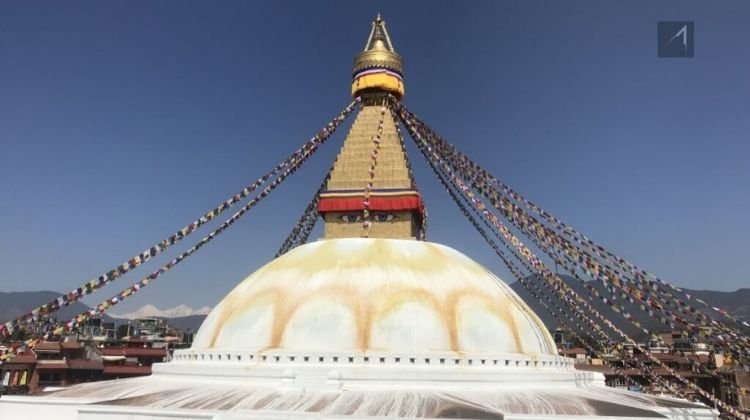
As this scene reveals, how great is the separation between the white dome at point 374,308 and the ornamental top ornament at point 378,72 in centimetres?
599

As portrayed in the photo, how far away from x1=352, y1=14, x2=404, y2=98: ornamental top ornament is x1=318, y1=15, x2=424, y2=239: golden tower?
1086mm

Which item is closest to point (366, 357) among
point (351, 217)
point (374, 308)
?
point (374, 308)

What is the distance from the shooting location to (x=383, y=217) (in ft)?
47.4

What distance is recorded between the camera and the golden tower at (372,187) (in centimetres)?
1430

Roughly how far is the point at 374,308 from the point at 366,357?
1100mm

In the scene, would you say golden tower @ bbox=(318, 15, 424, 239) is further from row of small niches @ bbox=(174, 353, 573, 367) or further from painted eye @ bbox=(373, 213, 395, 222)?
row of small niches @ bbox=(174, 353, 573, 367)

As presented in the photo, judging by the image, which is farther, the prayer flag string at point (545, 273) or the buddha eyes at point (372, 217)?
the buddha eyes at point (372, 217)

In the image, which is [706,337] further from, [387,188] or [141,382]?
[141,382]

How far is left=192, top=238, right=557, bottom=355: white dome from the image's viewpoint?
10.6 m

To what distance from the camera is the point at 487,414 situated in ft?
26.3

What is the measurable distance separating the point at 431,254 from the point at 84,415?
7475 millimetres

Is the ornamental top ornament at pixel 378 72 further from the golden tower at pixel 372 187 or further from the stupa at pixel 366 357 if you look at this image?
the stupa at pixel 366 357

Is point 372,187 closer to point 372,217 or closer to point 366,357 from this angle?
point 372,217

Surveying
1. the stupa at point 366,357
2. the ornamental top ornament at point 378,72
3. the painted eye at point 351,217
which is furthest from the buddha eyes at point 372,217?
the ornamental top ornament at point 378,72
